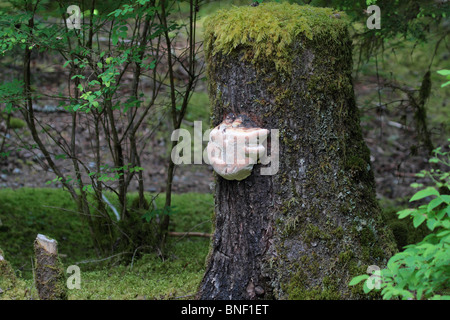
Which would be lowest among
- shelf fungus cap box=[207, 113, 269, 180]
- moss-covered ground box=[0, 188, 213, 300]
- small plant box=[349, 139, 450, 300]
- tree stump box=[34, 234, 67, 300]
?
moss-covered ground box=[0, 188, 213, 300]

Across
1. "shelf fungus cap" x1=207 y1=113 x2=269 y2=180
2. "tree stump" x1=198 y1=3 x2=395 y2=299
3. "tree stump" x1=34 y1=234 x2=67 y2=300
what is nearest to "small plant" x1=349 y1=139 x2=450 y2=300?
"tree stump" x1=198 y1=3 x2=395 y2=299

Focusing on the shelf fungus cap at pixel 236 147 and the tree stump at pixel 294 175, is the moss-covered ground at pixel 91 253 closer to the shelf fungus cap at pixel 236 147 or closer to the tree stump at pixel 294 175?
the tree stump at pixel 294 175

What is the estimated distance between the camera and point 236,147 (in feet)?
9.37

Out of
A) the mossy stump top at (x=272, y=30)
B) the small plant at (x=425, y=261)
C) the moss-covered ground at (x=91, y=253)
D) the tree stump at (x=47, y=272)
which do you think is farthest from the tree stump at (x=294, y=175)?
the tree stump at (x=47, y=272)

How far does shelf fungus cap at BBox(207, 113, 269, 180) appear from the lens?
2.84 metres

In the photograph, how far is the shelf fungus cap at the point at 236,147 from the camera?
2840mm

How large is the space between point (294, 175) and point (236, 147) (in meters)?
0.42

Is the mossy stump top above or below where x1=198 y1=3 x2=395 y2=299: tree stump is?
above

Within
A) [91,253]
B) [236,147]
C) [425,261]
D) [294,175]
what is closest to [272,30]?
[236,147]

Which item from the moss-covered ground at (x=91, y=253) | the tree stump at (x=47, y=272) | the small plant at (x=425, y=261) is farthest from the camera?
the moss-covered ground at (x=91, y=253)

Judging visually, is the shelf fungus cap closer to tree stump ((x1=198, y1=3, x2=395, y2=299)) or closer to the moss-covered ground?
tree stump ((x1=198, y1=3, x2=395, y2=299))

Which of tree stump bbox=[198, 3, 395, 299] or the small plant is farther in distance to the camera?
tree stump bbox=[198, 3, 395, 299]

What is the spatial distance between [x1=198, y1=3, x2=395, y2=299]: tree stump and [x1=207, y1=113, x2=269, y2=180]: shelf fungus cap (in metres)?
0.08

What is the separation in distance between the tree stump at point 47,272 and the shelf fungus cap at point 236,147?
45.7 inches
